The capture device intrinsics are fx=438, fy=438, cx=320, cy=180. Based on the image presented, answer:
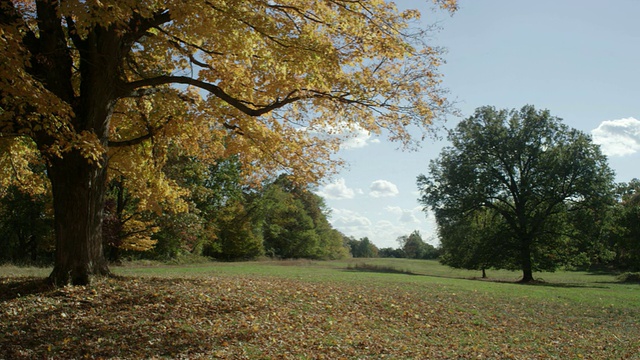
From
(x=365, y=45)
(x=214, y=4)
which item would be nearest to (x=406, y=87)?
(x=365, y=45)

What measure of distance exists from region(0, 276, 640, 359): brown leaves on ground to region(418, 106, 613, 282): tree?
19.3 metres

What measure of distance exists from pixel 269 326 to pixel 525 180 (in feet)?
93.0

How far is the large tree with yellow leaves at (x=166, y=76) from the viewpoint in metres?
8.38

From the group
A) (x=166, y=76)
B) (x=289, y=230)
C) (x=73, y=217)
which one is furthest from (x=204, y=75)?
(x=289, y=230)

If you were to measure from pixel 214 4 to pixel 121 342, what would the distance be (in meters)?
6.50

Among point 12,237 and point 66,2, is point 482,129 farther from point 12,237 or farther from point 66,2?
point 12,237

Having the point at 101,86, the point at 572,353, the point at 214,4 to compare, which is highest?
the point at 214,4

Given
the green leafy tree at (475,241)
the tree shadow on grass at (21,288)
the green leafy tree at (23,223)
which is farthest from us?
the green leafy tree at (475,241)

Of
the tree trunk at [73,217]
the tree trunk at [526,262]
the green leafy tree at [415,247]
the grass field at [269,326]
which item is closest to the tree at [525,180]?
the tree trunk at [526,262]

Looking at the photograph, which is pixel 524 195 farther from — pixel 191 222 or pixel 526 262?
pixel 191 222

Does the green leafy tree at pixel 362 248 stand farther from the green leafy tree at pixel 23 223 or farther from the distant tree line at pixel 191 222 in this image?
the green leafy tree at pixel 23 223

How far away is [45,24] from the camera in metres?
9.69

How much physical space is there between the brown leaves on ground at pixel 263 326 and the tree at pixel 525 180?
1929 centimetres

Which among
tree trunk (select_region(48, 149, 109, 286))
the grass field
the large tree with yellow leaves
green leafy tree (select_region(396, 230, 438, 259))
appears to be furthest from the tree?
green leafy tree (select_region(396, 230, 438, 259))
